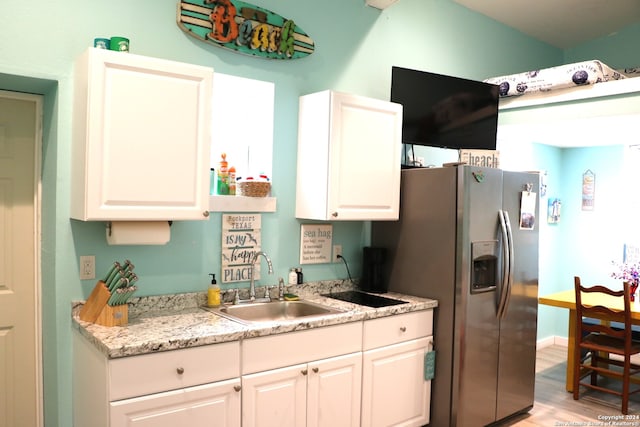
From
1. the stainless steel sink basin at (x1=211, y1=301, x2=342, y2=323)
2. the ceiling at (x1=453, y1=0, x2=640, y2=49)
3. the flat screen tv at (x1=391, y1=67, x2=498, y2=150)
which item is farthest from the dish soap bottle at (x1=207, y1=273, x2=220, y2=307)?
the ceiling at (x1=453, y1=0, x2=640, y2=49)

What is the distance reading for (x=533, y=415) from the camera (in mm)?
3693

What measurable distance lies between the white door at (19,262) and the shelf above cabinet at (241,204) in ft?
2.92

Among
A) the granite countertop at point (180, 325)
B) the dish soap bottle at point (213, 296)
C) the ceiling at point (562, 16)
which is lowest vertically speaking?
the granite countertop at point (180, 325)

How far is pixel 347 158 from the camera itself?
3.06 meters

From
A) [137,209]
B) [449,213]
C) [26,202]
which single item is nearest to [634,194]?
[449,213]

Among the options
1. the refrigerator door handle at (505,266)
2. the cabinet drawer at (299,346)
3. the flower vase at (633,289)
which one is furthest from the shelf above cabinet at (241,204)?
the flower vase at (633,289)

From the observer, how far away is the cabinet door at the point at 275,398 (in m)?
2.36

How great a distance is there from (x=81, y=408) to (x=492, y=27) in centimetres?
436

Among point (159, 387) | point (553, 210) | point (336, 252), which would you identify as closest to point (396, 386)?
point (336, 252)

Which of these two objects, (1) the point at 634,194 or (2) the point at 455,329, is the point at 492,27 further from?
(2) the point at 455,329

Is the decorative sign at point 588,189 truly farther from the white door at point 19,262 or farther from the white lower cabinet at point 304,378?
the white door at point 19,262

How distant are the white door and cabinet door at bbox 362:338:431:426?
5.62ft

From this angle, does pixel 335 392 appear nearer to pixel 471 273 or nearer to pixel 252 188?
pixel 471 273

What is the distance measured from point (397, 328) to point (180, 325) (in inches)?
50.6
